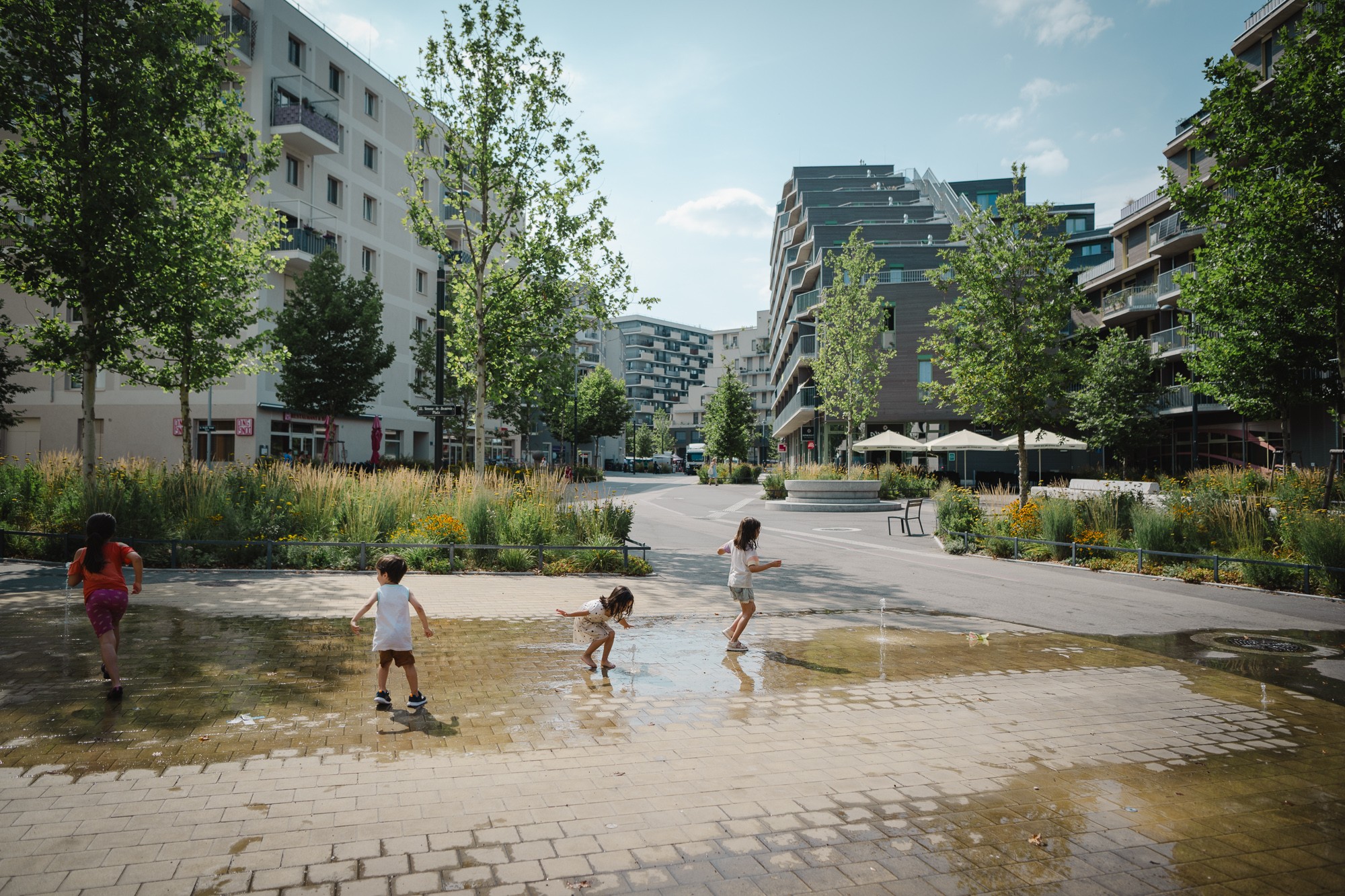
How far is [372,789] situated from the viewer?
Answer: 14.0 ft

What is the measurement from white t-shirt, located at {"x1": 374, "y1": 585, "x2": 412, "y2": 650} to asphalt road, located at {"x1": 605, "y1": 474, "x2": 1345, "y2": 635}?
5668 mm

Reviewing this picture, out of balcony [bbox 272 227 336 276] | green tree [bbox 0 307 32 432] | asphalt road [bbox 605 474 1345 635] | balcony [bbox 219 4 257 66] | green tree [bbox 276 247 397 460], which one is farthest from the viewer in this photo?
balcony [bbox 272 227 336 276]

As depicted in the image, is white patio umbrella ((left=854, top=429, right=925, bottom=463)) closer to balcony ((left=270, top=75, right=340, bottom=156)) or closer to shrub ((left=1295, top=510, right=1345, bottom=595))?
shrub ((left=1295, top=510, right=1345, bottom=595))

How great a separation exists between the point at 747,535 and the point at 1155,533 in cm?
980

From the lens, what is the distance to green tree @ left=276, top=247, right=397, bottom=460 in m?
29.2

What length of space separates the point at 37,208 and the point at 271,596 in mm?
8831

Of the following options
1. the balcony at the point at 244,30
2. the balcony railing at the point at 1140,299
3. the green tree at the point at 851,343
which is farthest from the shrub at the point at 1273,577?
the balcony at the point at 244,30

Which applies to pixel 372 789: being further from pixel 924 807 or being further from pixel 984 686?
pixel 984 686

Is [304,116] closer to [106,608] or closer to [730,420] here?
[106,608]

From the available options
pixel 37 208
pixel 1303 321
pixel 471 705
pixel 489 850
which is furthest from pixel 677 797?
pixel 1303 321

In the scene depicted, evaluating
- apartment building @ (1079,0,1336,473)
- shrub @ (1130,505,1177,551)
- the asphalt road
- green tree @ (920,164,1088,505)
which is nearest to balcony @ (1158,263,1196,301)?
apartment building @ (1079,0,1336,473)

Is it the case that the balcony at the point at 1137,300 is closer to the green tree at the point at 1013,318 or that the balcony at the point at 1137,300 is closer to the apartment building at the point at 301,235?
the green tree at the point at 1013,318

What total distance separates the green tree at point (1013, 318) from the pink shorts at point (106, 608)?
1860cm

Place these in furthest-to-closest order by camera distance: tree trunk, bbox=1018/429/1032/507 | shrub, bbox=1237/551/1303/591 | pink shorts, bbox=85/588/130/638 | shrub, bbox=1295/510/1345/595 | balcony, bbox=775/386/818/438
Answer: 1. balcony, bbox=775/386/818/438
2. tree trunk, bbox=1018/429/1032/507
3. shrub, bbox=1237/551/1303/591
4. shrub, bbox=1295/510/1345/595
5. pink shorts, bbox=85/588/130/638
